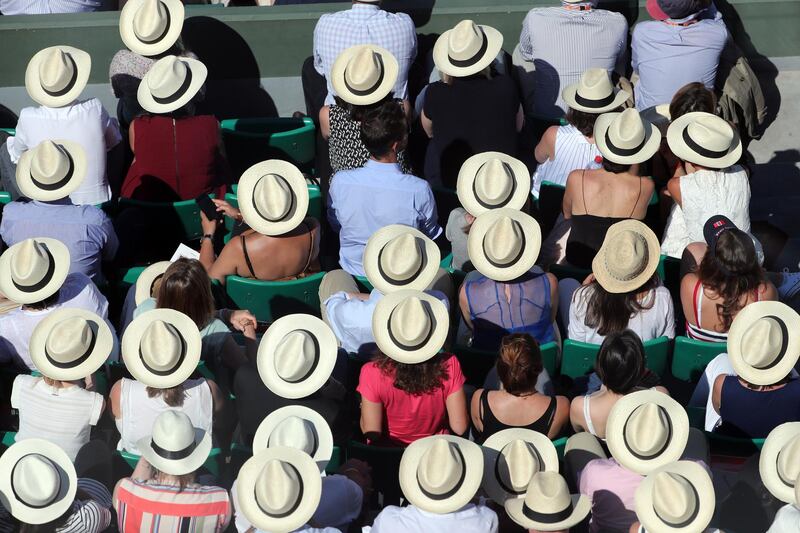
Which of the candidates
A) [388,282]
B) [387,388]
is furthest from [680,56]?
[387,388]

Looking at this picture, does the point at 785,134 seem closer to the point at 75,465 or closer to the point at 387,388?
the point at 387,388

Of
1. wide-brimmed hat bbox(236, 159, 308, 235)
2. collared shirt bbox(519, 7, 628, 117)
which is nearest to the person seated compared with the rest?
wide-brimmed hat bbox(236, 159, 308, 235)

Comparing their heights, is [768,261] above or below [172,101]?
below

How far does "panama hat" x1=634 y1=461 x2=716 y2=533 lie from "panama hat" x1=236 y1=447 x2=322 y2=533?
1353mm

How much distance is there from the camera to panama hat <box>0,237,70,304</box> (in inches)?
244

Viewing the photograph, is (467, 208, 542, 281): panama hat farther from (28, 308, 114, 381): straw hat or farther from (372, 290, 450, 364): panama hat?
(28, 308, 114, 381): straw hat

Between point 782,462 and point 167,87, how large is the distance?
436 centimetres

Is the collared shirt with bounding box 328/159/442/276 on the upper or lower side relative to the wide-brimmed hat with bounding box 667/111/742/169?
lower

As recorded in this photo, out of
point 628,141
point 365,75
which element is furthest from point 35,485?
point 628,141

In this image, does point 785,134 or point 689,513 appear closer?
point 689,513

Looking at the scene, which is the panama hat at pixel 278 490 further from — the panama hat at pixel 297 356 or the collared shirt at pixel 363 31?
the collared shirt at pixel 363 31

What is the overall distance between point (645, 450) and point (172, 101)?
3.86 meters

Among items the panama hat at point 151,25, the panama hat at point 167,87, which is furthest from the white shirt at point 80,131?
the panama hat at point 151,25

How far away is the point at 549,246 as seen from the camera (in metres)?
7.38
